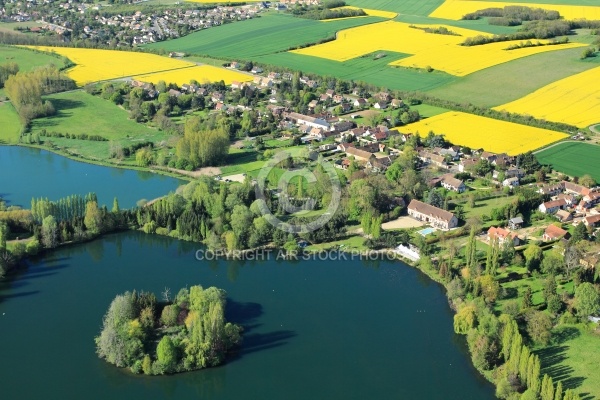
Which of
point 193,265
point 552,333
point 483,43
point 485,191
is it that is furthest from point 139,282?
point 483,43

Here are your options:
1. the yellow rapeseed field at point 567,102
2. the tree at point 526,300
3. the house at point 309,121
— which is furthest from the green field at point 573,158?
the tree at point 526,300

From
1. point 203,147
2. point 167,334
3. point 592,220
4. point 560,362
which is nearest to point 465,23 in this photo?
point 203,147

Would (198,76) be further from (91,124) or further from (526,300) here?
(526,300)

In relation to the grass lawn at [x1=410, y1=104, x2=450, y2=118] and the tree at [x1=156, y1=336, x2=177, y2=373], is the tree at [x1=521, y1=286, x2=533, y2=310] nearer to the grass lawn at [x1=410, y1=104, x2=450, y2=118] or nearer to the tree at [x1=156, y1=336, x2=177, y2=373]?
the tree at [x1=156, y1=336, x2=177, y2=373]

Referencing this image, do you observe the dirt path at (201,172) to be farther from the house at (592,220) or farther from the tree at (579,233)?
the house at (592,220)

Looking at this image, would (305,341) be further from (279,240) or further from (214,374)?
(279,240)
